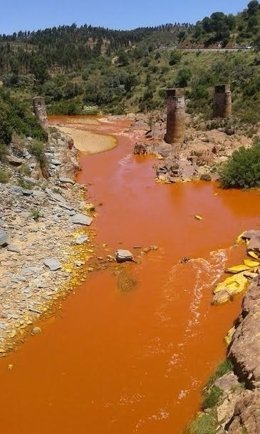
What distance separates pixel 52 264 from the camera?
1482 centimetres

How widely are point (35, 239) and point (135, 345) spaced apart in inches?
246

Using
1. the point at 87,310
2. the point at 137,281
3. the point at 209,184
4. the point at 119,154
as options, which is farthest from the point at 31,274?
the point at 119,154

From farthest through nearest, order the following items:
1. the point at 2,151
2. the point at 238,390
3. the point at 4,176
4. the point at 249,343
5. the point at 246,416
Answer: the point at 2,151 < the point at 4,176 < the point at 249,343 < the point at 238,390 < the point at 246,416

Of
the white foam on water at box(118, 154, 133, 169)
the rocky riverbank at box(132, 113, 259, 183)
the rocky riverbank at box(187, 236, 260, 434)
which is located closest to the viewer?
the rocky riverbank at box(187, 236, 260, 434)

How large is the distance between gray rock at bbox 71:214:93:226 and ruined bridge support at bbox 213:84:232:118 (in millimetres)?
20188

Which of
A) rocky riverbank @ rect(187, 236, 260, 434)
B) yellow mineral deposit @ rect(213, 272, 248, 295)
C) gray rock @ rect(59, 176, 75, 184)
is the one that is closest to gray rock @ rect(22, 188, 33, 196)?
gray rock @ rect(59, 176, 75, 184)

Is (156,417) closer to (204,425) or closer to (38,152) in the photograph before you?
(204,425)

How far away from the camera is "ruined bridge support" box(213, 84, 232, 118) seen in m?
35.4

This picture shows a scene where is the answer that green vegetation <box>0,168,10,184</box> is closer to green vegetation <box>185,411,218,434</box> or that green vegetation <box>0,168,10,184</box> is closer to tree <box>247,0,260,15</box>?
green vegetation <box>185,411,218,434</box>

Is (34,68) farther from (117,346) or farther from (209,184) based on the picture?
(117,346)

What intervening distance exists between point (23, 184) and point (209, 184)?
993 centimetres

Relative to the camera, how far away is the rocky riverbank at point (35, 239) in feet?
42.1

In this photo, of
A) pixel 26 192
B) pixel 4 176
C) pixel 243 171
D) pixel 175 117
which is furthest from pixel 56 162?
pixel 175 117

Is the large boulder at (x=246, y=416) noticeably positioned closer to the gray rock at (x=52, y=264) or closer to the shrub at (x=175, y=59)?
the gray rock at (x=52, y=264)
